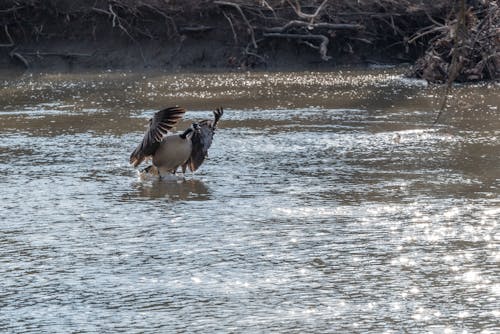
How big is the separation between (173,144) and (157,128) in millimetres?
218

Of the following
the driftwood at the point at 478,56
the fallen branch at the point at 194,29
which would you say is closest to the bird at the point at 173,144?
the driftwood at the point at 478,56

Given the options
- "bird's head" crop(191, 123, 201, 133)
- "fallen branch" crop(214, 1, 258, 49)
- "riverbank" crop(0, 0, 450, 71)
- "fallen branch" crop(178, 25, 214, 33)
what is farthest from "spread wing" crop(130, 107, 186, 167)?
"fallen branch" crop(178, 25, 214, 33)

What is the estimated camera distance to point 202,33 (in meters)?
21.1

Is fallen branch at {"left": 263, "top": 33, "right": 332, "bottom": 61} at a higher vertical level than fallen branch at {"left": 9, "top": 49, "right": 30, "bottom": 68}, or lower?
higher

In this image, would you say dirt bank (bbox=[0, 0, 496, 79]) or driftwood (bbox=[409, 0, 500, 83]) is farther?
dirt bank (bbox=[0, 0, 496, 79])

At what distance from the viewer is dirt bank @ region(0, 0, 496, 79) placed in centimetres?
2072

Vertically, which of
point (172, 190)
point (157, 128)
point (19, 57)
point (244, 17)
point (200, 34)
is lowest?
point (172, 190)

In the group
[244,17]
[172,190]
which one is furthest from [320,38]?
[172,190]

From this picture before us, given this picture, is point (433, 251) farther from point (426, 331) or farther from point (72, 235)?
point (72, 235)

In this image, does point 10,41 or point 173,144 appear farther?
point 10,41

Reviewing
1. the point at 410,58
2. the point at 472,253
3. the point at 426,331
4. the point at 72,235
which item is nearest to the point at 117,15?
the point at 410,58

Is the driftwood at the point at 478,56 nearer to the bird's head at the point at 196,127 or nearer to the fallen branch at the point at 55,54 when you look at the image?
the fallen branch at the point at 55,54

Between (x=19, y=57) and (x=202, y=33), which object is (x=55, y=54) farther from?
(x=202, y=33)

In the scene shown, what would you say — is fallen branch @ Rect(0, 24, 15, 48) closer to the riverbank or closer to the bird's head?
the riverbank
